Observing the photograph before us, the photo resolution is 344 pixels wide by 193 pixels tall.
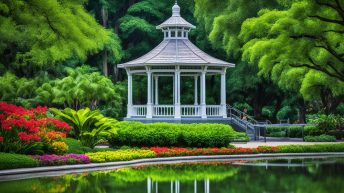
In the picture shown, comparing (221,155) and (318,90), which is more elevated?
(318,90)

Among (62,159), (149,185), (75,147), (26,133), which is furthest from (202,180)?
(75,147)

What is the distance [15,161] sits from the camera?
23406 mm

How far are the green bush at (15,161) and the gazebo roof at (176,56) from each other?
1867 centimetres

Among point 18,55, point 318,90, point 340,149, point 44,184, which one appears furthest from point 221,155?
point 18,55

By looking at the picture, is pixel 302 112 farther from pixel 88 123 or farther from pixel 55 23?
pixel 55 23

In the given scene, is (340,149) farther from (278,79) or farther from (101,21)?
(101,21)

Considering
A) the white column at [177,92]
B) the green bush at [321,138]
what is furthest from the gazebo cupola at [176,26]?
the green bush at [321,138]

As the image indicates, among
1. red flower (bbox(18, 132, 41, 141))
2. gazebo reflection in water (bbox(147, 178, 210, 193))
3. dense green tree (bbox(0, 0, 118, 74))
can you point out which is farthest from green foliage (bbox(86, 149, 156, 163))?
gazebo reflection in water (bbox(147, 178, 210, 193))

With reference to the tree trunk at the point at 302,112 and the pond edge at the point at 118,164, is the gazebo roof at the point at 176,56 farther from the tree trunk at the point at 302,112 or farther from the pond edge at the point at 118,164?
the pond edge at the point at 118,164

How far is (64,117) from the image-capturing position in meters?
30.9

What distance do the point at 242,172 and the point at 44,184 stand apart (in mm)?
7230

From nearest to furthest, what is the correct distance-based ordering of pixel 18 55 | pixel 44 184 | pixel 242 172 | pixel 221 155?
pixel 44 184, pixel 242 172, pixel 221 155, pixel 18 55

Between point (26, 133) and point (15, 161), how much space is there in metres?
2.38

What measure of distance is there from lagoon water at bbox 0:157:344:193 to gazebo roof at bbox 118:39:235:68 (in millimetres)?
14953
